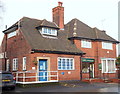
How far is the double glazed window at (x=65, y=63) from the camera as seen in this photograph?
21438 mm

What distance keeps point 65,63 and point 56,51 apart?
2.07m

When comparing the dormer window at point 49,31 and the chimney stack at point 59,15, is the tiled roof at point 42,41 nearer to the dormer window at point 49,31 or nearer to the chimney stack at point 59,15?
the dormer window at point 49,31

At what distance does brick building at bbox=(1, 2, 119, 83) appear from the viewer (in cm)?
1972

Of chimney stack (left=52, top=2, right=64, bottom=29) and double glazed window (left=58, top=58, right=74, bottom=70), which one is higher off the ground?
chimney stack (left=52, top=2, right=64, bottom=29)

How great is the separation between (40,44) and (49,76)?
11.9ft

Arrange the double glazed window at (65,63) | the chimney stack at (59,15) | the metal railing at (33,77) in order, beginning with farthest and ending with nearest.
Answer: the chimney stack at (59,15) → the double glazed window at (65,63) → the metal railing at (33,77)

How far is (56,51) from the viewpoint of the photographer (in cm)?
2077

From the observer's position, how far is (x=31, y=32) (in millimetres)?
22109

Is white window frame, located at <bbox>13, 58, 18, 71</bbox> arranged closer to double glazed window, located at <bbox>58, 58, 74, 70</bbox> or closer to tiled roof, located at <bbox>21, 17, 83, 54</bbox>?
tiled roof, located at <bbox>21, 17, 83, 54</bbox>

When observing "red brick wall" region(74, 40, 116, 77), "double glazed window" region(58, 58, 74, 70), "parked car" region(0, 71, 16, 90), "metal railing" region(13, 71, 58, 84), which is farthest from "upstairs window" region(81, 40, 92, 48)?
"parked car" region(0, 71, 16, 90)

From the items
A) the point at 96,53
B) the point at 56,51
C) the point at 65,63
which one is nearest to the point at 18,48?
the point at 56,51

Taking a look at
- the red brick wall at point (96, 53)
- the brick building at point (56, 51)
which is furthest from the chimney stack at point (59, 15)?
the red brick wall at point (96, 53)

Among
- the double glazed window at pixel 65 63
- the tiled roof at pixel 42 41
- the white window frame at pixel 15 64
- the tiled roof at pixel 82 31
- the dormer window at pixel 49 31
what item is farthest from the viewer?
the tiled roof at pixel 82 31

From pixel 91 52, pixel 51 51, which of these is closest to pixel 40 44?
pixel 51 51
